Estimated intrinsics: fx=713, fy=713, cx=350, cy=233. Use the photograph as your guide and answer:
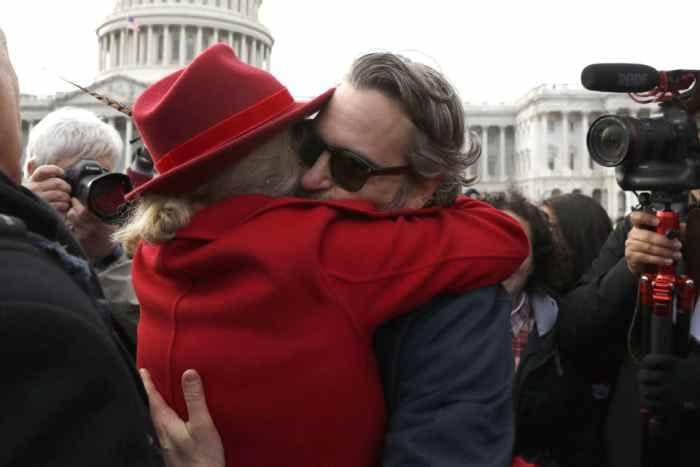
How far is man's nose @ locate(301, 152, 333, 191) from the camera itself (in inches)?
58.9

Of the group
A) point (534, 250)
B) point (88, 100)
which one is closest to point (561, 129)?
point (88, 100)

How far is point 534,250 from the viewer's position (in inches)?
136

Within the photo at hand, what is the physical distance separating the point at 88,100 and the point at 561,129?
39.0 m

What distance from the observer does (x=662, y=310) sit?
7.43 feet

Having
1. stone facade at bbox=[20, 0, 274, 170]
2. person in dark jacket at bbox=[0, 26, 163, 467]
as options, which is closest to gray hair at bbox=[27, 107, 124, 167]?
person in dark jacket at bbox=[0, 26, 163, 467]

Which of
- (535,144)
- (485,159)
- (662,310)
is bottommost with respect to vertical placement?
(485,159)

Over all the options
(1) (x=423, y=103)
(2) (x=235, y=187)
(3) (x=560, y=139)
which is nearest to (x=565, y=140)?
(3) (x=560, y=139)

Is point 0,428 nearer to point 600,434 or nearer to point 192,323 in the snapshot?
point 192,323

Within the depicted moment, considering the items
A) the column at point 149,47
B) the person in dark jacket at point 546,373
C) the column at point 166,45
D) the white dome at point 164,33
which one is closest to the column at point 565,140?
the white dome at point 164,33

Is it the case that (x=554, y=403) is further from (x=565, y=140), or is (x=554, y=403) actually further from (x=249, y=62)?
(x=565, y=140)

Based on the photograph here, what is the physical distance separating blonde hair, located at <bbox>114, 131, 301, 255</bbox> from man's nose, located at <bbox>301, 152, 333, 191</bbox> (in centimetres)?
2

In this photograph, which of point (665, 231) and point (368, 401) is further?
point (665, 231)

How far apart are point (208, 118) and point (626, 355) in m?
2.24

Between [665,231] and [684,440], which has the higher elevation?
[665,231]
